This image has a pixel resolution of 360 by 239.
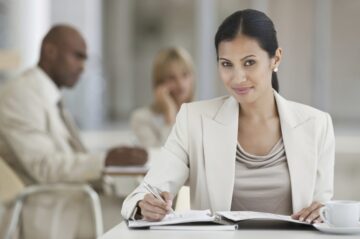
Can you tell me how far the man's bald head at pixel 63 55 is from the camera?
4.32 meters

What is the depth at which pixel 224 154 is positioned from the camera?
8.21 ft

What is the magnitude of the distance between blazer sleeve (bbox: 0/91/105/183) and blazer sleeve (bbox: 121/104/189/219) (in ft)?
4.85

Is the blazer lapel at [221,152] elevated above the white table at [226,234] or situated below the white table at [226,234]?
above

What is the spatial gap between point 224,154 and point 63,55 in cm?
203

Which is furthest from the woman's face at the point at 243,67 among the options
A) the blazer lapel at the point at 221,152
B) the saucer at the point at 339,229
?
the saucer at the point at 339,229

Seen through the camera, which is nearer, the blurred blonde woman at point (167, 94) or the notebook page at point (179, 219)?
the notebook page at point (179, 219)

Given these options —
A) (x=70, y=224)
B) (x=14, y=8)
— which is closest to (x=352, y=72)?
(x=14, y=8)

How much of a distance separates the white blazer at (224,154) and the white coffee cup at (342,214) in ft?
1.02

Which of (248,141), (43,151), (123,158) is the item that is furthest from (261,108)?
(43,151)

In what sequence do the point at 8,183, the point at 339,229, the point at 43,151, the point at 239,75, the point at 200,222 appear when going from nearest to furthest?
the point at 339,229
the point at 200,222
the point at 239,75
the point at 8,183
the point at 43,151

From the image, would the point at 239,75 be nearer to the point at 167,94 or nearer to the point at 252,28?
the point at 252,28

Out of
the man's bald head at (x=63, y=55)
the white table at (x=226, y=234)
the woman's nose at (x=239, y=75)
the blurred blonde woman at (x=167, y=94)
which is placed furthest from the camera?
the blurred blonde woman at (x=167, y=94)

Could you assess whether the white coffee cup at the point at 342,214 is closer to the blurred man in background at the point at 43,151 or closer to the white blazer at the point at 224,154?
the white blazer at the point at 224,154

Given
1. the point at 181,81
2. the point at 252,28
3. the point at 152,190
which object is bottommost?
Answer: the point at 152,190
